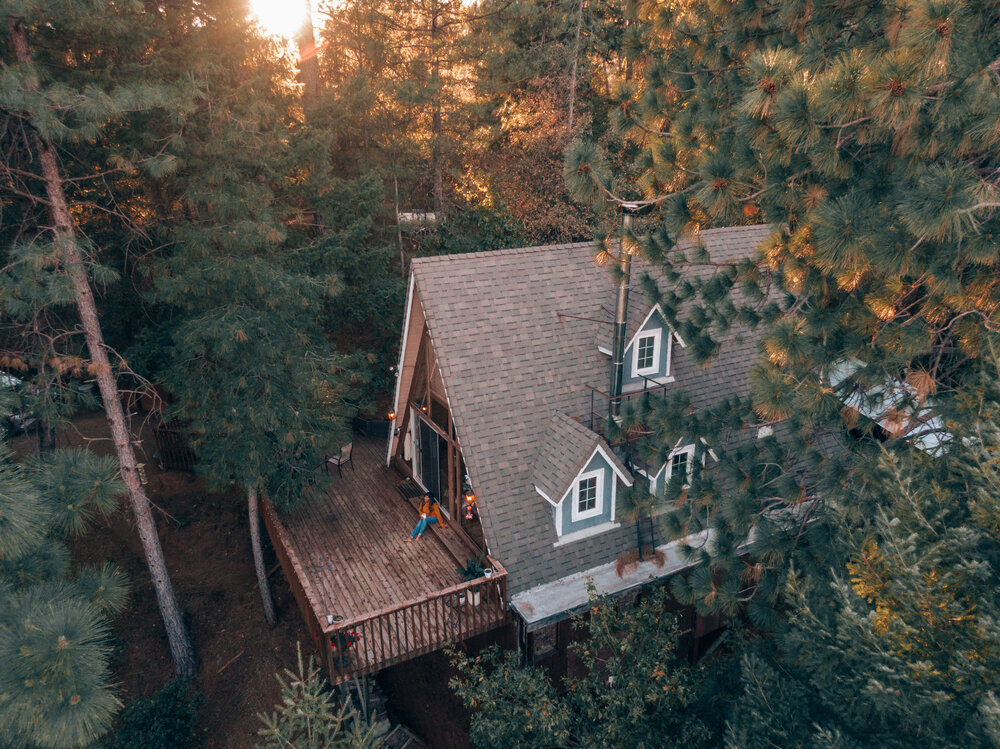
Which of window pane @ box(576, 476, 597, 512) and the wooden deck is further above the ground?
window pane @ box(576, 476, 597, 512)

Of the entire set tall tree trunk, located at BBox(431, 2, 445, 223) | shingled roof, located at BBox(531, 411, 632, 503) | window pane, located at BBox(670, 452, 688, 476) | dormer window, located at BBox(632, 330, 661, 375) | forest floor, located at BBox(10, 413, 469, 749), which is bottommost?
forest floor, located at BBox(10, 413, 469, 749)

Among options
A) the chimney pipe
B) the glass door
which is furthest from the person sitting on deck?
the chimney pipe

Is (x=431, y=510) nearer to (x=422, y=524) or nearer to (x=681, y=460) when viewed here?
(x=422, y=524)

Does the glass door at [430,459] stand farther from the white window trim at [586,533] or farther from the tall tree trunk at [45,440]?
the tall tree trunk at [45,440]

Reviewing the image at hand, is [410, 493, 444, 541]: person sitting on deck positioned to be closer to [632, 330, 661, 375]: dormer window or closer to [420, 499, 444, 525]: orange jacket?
[420, 499, 444, 525]: orange jacket

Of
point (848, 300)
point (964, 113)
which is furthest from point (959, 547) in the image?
point (964, 113)

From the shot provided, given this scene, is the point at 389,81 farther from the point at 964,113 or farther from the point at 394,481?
the point at 964,113

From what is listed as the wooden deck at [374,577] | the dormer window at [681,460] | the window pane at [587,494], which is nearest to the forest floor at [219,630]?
the wooden deck at [374,577]
